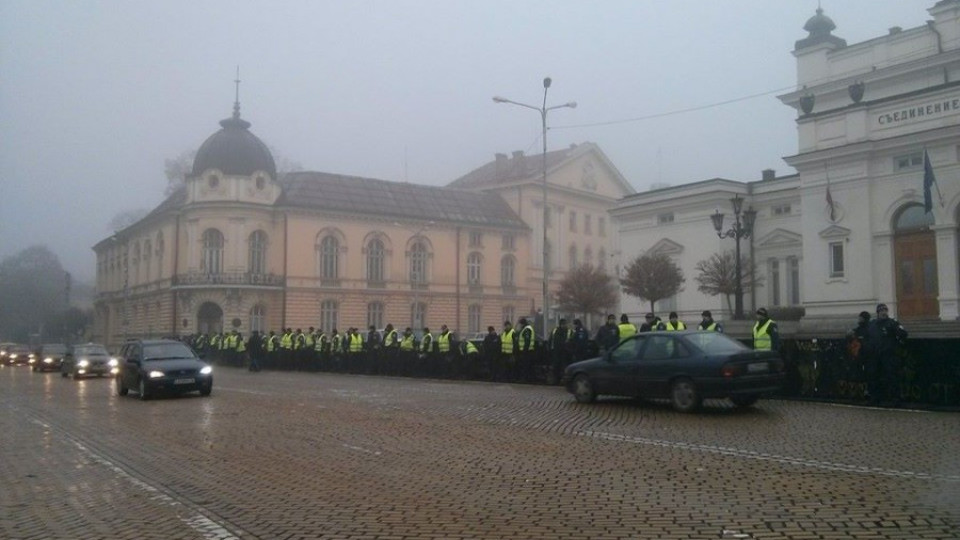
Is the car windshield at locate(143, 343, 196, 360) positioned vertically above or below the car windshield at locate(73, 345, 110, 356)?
above

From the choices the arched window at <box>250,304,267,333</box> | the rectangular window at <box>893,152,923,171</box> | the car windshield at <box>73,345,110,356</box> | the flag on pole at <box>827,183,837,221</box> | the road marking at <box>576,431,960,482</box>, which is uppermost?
the rectangular window at <box>893,152,923,171</box>

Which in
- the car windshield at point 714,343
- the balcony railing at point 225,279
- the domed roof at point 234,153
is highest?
the domed roof at point 234,153

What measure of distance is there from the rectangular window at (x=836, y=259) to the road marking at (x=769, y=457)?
2570 centimetres

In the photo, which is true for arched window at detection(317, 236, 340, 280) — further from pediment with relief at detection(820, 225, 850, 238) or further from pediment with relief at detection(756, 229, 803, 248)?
pediment with relief at detection(820, 225, 850, 238)

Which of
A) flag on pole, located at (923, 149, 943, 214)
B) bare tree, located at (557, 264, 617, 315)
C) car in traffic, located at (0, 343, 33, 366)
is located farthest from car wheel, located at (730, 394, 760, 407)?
car in traffic, located at (0, 343, 33, 366)

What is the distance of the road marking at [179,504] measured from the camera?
7211 millimetres

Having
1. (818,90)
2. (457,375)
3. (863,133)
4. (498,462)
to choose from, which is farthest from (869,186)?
(498,462)

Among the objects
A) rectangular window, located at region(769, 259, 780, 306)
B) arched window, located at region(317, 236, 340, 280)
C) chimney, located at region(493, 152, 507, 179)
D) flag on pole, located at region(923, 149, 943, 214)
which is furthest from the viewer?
chimney, located at region(493, 152, 507, 179)

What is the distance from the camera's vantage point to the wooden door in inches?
1265

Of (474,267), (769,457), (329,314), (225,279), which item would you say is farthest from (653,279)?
(769,457)

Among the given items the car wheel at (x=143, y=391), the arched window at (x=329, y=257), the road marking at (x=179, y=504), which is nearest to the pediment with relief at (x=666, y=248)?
the arched window at (x=329, y=257)

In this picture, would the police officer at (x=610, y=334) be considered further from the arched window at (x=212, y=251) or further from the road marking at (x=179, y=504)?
the arched window at (x=212, y=251)

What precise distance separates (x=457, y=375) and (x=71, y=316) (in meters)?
76.6

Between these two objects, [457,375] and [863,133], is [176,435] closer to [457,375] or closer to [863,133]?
[457,375]
